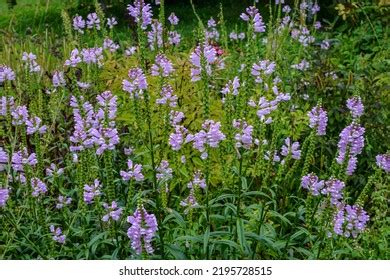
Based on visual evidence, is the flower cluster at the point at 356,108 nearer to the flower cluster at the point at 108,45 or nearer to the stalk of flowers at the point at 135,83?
the stalk of flowers at the point at 135,83

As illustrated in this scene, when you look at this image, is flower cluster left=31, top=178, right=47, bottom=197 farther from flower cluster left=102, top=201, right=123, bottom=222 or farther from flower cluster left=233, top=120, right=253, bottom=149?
flower cluster left=233, top=120, right=253, bottom=149

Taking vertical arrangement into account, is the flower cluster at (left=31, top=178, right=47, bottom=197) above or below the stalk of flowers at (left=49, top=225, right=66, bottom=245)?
above

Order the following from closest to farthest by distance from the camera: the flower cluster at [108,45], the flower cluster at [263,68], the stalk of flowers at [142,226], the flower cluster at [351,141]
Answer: the stalk of flowers at [142,226] < the flower cluster at [351,141] < the flower cluster at [263,68] < the flower cluster at [108,45]

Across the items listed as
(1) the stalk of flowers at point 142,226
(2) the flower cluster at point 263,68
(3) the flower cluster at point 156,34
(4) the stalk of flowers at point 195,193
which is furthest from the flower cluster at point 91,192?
(3) the flower cluster at point 156,34

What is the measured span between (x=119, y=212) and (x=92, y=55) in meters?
1.34

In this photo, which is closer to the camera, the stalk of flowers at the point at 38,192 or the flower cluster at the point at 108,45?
the stalk of flowers at the point at 38,192

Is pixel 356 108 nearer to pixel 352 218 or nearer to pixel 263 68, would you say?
pixel 352 218

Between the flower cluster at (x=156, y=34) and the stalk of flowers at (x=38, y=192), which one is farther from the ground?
the flower cluster at (x=156, y=34)

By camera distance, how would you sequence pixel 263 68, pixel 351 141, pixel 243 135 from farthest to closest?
pixel 263 68 → pixel 243 135 → pixel 351 141

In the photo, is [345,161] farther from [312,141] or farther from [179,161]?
[179,161]

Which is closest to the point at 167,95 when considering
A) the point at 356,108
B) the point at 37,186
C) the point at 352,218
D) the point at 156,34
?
the point at 37,186

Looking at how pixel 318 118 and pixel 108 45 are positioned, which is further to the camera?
pixel 108 45

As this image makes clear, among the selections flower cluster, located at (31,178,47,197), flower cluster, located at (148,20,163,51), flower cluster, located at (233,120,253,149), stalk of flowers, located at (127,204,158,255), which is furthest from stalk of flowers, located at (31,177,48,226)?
flower cluster, located at (148,20,163,51)
